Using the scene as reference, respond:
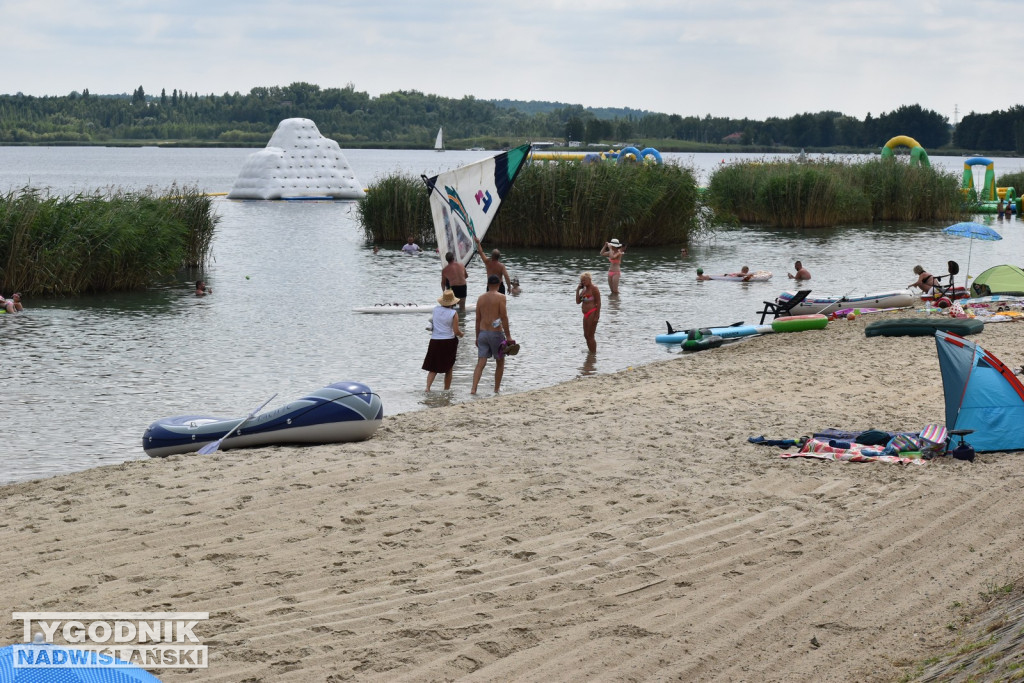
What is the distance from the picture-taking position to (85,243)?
858 inches

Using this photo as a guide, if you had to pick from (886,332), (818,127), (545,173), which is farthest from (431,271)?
(818,127)

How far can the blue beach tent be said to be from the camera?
8711 mm

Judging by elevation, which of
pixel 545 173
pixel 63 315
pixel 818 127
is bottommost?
pixel 63 315

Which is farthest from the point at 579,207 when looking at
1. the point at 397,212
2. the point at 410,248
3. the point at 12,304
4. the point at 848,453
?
the point at 848,453

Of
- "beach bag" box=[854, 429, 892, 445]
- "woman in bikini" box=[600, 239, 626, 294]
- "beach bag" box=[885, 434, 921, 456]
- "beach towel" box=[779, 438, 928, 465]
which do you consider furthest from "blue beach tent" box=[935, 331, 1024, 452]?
"woman in bikini" box=[600, 239, 626, 294]

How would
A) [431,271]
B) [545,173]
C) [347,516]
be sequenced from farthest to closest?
[545,173] → [431,271] → [347,516]

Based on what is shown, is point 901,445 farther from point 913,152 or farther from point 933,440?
point 913,152

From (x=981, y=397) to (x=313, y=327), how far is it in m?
12.2

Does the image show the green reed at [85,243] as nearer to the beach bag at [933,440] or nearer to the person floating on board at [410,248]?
the person floating on board at [410,248]

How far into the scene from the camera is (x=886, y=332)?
1529cm

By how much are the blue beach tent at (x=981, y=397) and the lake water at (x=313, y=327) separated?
4.32 metres

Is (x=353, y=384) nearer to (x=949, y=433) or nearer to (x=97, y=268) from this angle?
(x=949, y=433)

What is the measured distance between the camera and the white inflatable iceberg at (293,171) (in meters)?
55.0

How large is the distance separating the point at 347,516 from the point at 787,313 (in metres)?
12.9
